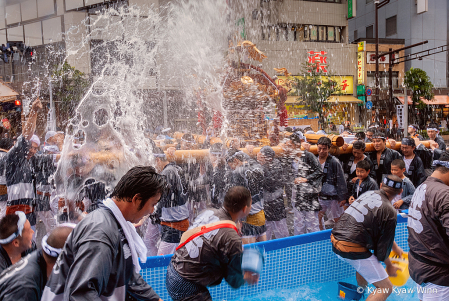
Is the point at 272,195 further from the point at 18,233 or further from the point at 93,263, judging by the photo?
the point at 93,263

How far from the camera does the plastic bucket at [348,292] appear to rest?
12.3 feet

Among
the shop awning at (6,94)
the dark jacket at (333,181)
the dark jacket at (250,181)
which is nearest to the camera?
the dark jacket at (250,181)

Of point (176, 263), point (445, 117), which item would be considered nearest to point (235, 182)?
point (176, 263)

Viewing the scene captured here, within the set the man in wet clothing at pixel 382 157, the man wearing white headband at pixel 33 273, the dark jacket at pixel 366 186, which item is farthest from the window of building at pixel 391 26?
the man wearing white headband at pixel 33 273

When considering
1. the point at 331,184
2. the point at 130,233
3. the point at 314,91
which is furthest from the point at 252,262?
the point at 314,91

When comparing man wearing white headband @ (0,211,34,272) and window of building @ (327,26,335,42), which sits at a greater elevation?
window of building @ (327,26,335,42)

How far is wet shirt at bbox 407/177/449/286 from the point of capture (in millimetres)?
2752

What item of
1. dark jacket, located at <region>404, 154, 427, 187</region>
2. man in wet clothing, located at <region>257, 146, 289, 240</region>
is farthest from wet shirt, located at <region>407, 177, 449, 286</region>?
dark jacket, located at <region>404, 154, 427, 187</region>

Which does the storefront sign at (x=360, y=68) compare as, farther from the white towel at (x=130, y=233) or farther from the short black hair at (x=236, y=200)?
the white towel at (x=130, y=233)

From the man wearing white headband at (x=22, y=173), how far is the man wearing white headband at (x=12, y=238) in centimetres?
271

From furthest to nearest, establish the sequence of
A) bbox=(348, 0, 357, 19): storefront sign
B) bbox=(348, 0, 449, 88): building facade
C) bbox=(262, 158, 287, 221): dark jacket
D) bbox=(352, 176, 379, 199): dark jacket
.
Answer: bbox=(348, 0, 449, 88): building facade
bbox=(348, 0, 357, 19): storefront sign
bbox=(262, 158, 287, 221): dark jacket
bbox=(352, 176, 379, 199): dark jacket

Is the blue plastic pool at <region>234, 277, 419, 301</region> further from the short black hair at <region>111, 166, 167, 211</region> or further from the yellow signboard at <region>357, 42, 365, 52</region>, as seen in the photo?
the yellow signboard at <region>357, 42, 365, 52</region>

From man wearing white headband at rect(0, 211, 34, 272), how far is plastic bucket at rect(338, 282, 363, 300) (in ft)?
11.2

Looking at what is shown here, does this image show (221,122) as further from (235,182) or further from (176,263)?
(176,263)
